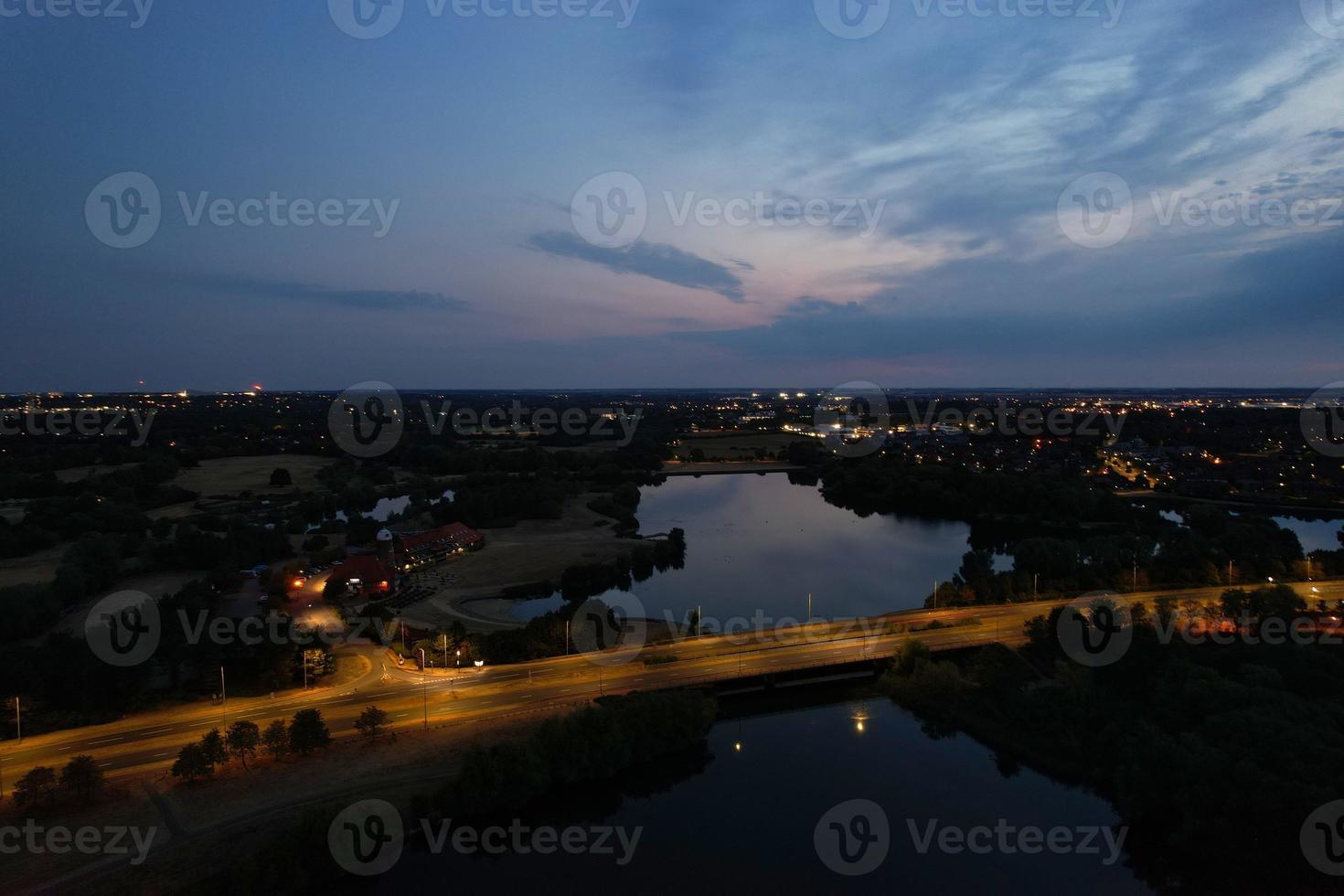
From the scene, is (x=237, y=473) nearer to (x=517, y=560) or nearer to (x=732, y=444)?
(x=517, y=560)

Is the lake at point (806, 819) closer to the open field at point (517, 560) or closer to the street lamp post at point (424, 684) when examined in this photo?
the street lamp post at point (424, 684)

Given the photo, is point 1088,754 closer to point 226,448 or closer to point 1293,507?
point 1293,507

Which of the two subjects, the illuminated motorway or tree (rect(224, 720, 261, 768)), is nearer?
tree (rect(224, 720, 261, 768))

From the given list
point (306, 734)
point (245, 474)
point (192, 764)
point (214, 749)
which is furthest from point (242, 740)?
point (245, 474)

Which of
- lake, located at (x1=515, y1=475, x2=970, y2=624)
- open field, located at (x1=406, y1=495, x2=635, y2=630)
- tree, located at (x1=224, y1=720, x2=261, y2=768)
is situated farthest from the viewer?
lake, located at (x1=515, y1=475, x2=970, y2=624)

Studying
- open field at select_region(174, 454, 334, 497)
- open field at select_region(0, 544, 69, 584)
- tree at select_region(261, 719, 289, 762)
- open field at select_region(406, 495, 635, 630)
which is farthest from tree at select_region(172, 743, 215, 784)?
open field at select_region(174, 454, 334, 497)

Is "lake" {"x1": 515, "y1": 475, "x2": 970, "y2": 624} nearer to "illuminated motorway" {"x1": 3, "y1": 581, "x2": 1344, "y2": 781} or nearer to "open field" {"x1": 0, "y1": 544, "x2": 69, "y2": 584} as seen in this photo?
"illuminated motorway" {"x1": 3, "y1": 581, "x2": 1344, "y2": 781}
